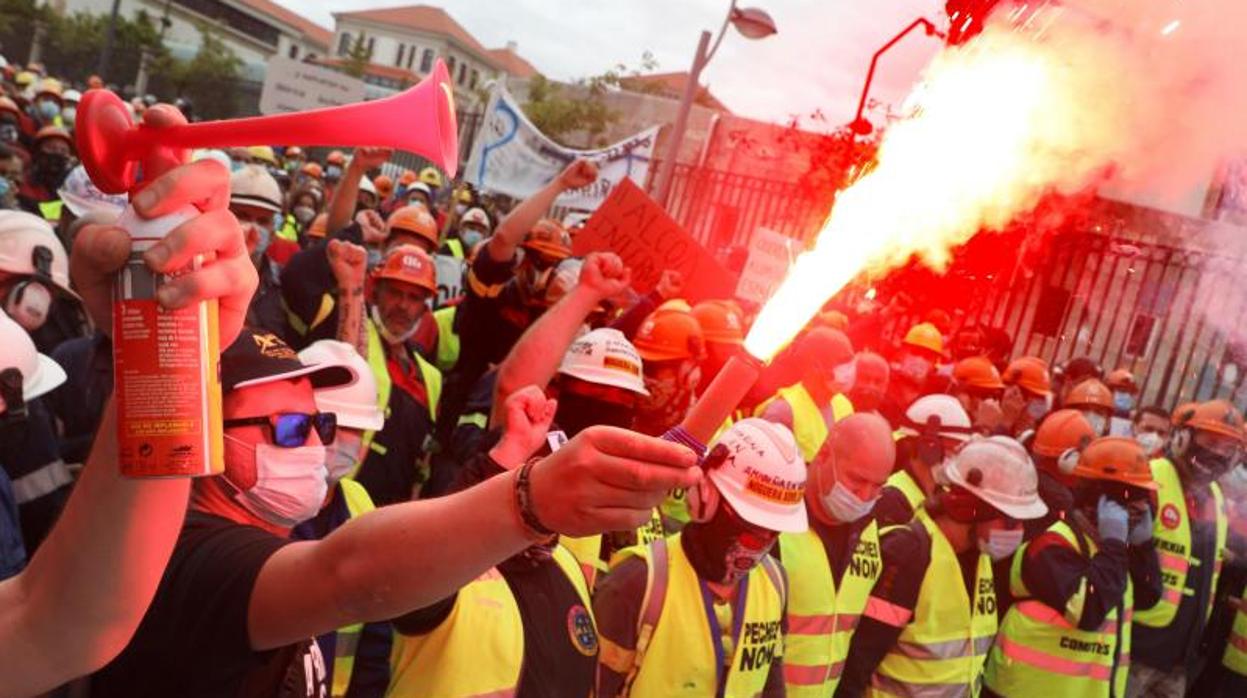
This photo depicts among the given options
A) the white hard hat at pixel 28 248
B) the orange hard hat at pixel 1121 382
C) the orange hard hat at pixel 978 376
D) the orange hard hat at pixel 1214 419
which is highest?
the orange hard hat at pixel 1121 382

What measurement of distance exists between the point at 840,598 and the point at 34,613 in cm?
366

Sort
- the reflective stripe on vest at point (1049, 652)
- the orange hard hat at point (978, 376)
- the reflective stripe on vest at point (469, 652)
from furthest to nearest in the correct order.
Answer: the orange hard hat at point (978, 376) < the reflective stripe on vest at point (1049, 652) < the reflective stripe on vest at point (469, 652)

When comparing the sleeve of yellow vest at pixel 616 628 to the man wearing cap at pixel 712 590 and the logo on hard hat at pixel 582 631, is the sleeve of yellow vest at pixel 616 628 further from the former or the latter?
the logo on hard hat at pixel 582 631

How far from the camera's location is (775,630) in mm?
3926

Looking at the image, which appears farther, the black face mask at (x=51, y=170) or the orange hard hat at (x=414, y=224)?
the black face mask at (x=51, y=170)

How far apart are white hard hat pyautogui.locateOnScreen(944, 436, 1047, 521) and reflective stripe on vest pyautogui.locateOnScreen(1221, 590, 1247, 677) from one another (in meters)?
3.23

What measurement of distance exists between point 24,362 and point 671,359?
2743 millimetres

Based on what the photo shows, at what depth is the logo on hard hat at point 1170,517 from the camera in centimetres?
731

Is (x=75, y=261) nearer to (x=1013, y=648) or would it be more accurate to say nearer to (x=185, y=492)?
(x=185, y=492)

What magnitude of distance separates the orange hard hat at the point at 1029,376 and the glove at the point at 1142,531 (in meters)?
3.20

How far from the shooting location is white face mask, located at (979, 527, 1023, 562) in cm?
530

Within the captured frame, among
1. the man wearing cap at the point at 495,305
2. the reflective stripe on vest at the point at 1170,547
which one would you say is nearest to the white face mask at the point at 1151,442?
the reflective stripe on vest at the point at 1170,547

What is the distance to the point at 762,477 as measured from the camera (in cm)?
371

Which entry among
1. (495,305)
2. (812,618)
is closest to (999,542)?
(812,618)
